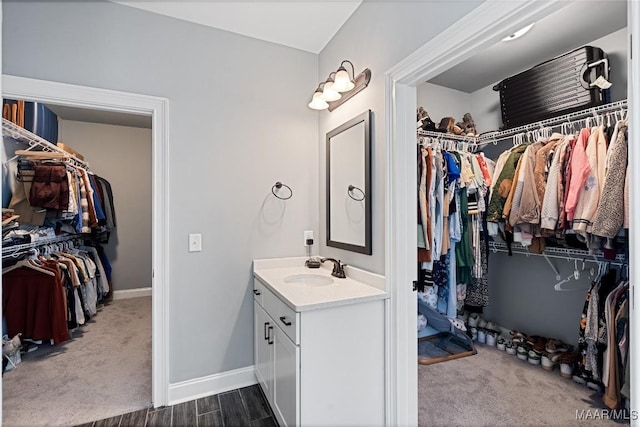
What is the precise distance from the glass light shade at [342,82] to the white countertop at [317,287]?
117 centimetres

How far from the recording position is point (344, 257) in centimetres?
224

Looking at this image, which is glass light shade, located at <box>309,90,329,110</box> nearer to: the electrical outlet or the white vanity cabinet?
the electrical outlet

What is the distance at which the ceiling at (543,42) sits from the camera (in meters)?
2.02

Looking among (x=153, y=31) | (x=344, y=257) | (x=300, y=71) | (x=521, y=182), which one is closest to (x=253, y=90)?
(x=300, y=71)

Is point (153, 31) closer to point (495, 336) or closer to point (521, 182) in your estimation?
point (521, 182)

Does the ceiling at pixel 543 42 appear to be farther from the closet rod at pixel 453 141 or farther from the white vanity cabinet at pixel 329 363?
the white vanity cabinet at pixel 329 363

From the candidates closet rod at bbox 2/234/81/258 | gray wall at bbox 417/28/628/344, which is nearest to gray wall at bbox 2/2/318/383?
gray wall at bbox 417/28/628/344

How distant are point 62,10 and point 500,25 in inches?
94.2

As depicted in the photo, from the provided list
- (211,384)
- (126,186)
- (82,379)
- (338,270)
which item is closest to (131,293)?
(126,186)

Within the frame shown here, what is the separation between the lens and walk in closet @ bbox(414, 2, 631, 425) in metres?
2.00

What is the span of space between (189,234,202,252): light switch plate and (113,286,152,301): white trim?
3.12 metres

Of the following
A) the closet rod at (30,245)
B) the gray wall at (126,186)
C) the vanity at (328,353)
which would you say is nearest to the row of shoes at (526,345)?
the vanity at (328,353)

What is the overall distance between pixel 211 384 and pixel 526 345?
2553 mm

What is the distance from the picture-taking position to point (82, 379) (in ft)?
7.86
